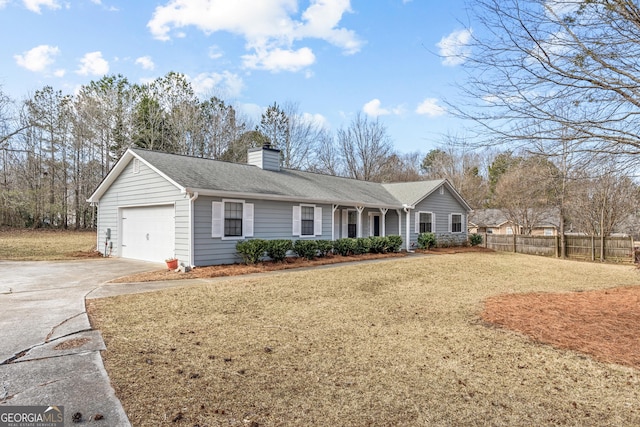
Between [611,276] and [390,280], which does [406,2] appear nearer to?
[390,280]

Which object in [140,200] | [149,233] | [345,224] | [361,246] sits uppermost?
[140,200]

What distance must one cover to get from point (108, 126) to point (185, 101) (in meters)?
5.93

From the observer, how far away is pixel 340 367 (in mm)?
3986

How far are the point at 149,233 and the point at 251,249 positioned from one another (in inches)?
170

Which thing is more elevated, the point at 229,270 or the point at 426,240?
the point at 426,240

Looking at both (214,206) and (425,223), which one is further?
(425,223)

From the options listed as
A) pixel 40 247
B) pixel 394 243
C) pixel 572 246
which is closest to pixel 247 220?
pixel 394 243

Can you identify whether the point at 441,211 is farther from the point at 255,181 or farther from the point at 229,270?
the point at 229,270

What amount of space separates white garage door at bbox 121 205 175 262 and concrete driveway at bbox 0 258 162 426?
13.2 feet

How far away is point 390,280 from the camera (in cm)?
998

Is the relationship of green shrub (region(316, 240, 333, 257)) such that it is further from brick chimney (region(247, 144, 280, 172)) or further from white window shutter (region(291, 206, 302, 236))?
brick chimney (region(247, 144, 280, 172))

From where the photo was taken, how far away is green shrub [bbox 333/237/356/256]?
1538 centimetres

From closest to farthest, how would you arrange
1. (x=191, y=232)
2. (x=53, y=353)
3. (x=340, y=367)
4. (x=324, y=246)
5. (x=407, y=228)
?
1. (x=340, y=367)
2. (x=53, y=353)
3. (x=191, y=232)
4. (x=324, y=246)
5. (x=407, y=228)

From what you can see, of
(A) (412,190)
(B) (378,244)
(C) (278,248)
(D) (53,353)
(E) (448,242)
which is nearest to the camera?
(D) (53,353)
